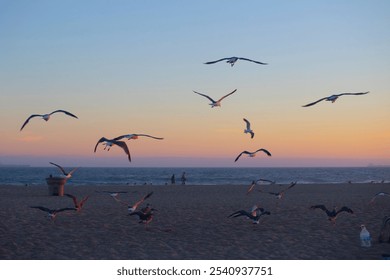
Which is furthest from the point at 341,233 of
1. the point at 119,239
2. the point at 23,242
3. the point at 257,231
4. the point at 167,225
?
the point at 23,242

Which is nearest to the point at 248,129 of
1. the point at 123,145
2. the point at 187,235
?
the point at 187,235


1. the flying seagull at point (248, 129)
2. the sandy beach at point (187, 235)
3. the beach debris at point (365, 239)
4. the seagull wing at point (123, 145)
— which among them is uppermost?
the flying seagull at point (248, 129)

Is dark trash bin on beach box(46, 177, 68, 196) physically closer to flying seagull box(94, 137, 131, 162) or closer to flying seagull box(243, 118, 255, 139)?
flying seagull box(243, 118, 255, 139)

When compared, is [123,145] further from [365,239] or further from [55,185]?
[55,185]

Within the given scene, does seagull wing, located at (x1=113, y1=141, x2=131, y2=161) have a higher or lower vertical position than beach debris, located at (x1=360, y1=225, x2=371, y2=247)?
higher

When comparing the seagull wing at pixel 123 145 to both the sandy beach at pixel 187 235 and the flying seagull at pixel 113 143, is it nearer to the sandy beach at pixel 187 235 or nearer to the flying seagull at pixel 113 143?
the flying seagull at pixel 113 143

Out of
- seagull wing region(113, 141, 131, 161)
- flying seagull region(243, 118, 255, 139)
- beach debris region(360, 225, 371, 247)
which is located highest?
flying seagull region(243, 118, 255, 139)

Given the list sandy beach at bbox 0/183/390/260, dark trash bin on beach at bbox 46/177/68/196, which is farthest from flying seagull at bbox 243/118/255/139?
dark trash bin on beach at bbox 46/177/68/196

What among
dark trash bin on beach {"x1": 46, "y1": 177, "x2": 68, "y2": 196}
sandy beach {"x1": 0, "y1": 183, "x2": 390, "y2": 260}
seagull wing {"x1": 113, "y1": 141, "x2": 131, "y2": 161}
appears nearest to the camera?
sandy beach {"x1": 0, "y1": 183, "x2": 390, "y2": 260}

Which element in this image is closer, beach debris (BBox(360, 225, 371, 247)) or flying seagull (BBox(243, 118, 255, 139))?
beach debris (BBox(360, 225, 371, 247))

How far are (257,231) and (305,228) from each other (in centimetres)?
207

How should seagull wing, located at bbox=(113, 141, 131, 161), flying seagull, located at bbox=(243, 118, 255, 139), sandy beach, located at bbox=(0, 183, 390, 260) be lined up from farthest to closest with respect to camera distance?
flying seagull, located at bbox=(243, 118, 255, 139) → seagull wing, located at bbox=(113, 141, 131, 161) → sandy beach, located at bbox=(0, 183, 390, 260)

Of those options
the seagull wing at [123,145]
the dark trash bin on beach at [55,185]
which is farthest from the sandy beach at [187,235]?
the dark trash bin on beach at [55,185]
